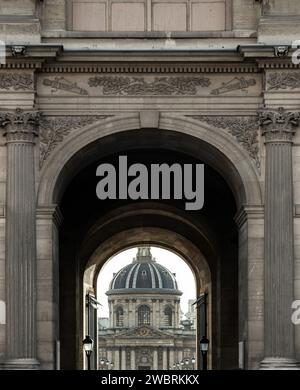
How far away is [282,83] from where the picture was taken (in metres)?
40.2

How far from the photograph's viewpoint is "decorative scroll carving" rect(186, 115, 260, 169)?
4050cm

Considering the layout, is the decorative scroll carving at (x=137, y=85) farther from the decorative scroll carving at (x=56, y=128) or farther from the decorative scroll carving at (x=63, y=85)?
the decorative scroll carving at (x=56, y=128)

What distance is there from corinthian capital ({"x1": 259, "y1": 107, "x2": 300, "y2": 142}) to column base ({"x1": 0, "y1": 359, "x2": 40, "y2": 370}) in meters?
9.04

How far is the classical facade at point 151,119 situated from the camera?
39.6 metres

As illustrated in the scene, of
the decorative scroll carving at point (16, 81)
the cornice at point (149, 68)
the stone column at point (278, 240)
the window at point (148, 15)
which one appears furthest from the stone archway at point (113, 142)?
the window at point (148, 15)

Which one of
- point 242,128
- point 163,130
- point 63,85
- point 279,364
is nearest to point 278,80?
point 242,128

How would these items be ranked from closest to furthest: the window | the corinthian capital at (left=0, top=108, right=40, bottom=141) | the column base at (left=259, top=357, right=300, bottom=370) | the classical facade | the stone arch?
1. the column base at (left=259, top=357, right=300, bottom=370)
2. the classical facade
3. the corinthian capital at (left=0, top=108, right=40, bottom=141)
4. the stone arch
5. the window

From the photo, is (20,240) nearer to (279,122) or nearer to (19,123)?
(19,123)

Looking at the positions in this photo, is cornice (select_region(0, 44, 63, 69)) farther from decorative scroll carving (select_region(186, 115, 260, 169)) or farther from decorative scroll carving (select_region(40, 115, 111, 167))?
decorative scroll carving (select_region(186, 115, 260, 169))

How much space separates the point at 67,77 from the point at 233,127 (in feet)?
16.1

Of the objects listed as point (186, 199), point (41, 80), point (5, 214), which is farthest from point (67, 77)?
point (186, 199)

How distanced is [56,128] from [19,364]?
6728 millimetres

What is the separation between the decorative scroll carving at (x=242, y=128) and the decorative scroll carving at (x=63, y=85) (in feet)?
10.6

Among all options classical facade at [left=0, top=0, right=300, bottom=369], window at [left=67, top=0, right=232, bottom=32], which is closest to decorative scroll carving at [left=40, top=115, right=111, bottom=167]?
classical facade at [left=0, top=0, right=300, bottom=369]
